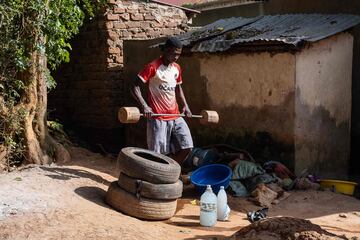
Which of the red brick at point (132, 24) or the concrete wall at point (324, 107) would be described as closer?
the concrete wall at point (324, 107)

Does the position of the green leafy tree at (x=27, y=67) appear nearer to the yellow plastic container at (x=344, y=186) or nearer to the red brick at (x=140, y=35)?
the red brick at (x=140, y=35)

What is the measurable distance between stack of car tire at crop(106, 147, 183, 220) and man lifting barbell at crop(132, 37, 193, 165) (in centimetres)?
78

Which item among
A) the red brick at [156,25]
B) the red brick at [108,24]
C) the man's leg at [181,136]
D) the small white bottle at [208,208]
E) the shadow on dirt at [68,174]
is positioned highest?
the red brick at [156,25]

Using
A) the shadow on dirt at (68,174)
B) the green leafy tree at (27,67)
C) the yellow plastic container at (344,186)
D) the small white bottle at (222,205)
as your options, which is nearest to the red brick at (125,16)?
the green leafy tree at (27,67)

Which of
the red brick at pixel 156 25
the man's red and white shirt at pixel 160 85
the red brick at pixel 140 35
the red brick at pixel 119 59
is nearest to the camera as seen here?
the man's red and white shirt at pixel 160 85

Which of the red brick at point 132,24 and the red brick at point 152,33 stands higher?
the red brick at point 132,24

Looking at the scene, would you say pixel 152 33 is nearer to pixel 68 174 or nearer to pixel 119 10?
pixel 119 10

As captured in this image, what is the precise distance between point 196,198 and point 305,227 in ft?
8.70

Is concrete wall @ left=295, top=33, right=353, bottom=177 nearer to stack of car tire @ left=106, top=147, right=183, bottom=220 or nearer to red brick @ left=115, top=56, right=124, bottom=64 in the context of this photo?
stack of car tire @ left=106, top=147, right=183, bottom=220

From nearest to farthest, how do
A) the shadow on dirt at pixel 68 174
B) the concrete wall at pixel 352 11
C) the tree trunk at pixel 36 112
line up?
the shadow on dirt at pixel 68 174 → the tree trunk at pixel 36 112 → the concrete wall at pixel 352 11

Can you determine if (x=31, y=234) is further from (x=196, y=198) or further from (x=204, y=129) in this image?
(x=204, y=129)

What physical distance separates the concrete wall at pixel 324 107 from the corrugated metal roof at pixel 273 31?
0.73ft

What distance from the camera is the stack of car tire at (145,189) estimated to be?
240 inches

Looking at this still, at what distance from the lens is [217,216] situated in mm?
6469
